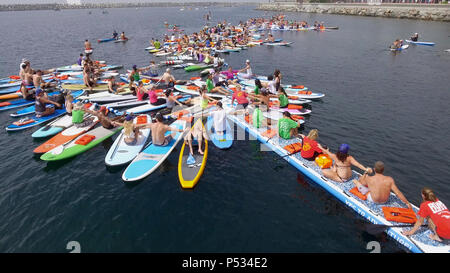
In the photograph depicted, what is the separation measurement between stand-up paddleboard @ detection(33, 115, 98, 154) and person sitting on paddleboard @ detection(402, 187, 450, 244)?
1819cm

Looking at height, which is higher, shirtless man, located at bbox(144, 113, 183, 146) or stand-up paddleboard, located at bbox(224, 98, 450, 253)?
shirtless man, located at bbox(144, 113, 183, 146)

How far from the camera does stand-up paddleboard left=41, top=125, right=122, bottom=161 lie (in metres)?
13.8

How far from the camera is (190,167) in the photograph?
1289 cm

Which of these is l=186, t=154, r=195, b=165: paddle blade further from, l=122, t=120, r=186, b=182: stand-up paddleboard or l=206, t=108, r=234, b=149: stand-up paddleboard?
l=206, t=108, r=234, b=149: stand-up paddleboard

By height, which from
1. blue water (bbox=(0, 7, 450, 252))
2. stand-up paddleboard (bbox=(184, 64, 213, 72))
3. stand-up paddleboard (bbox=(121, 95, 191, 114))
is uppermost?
stand-up paddleboard (bbox=(184, 64, 213, 72))

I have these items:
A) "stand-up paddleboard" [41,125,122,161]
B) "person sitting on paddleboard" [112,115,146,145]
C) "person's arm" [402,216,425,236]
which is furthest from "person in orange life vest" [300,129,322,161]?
"stand-up paddleboard" [41,125,122,161]

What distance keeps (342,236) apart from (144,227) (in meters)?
8.10

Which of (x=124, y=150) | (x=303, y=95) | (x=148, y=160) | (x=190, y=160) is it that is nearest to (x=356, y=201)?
(x=190, y=160)

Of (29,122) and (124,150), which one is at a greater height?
(29,122)

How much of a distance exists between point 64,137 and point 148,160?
662 centimetres

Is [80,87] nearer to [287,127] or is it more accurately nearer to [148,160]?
[148,160]

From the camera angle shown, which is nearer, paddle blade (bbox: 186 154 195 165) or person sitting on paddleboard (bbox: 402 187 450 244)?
person sitting on paddleboard (bbox: 402 187 450 244)

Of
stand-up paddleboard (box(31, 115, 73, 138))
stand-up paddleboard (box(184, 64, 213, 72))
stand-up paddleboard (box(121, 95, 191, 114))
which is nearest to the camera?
stand-up paddleboard (box(31, 115, 73, 138))
